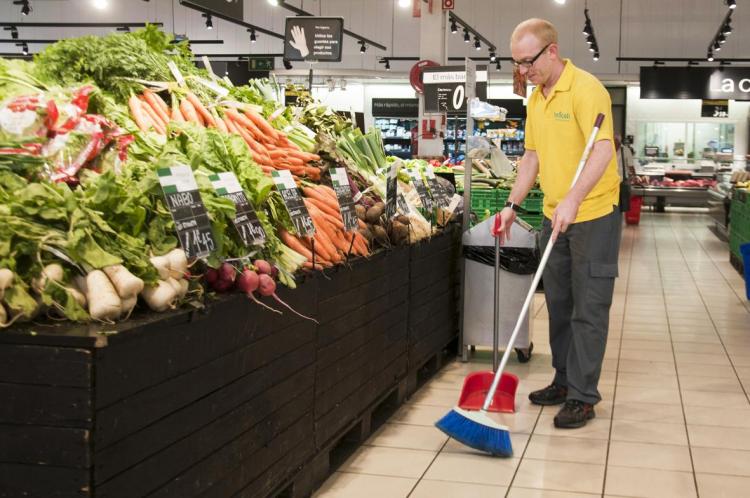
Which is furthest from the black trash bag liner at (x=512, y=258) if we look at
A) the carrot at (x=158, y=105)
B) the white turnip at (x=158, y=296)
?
the white turnip at (x=158, y=296)

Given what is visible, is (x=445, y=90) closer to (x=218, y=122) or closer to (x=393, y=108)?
(x=218, y=122)

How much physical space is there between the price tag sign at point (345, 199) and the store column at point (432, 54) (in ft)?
18.2

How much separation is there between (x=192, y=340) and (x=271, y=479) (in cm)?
77

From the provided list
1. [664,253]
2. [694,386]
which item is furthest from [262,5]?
[694,386]

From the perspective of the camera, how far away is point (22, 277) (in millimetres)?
2232

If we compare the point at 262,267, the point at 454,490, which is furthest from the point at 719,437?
the point at 262,267

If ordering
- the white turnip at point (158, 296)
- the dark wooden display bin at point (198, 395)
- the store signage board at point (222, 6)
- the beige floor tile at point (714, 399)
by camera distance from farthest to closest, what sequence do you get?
the store signage board at point (222, 6), the beige floor tile at point (714, 399), the white turnip at point (158, 296), the dark wooden display bin at point (198, 395)

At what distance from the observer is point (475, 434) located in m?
3.94

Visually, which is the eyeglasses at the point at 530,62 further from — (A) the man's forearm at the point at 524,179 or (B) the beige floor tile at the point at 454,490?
A: (B) the beige floor tile at the point at 454,490

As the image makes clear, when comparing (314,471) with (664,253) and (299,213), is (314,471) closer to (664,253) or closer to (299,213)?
(299,213)

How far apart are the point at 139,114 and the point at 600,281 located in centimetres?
223

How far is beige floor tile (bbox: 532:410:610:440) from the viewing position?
4.39 metres

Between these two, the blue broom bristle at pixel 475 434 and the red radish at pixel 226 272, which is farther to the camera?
the blue broom bristle at pixel 475 434

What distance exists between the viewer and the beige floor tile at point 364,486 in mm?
3561
